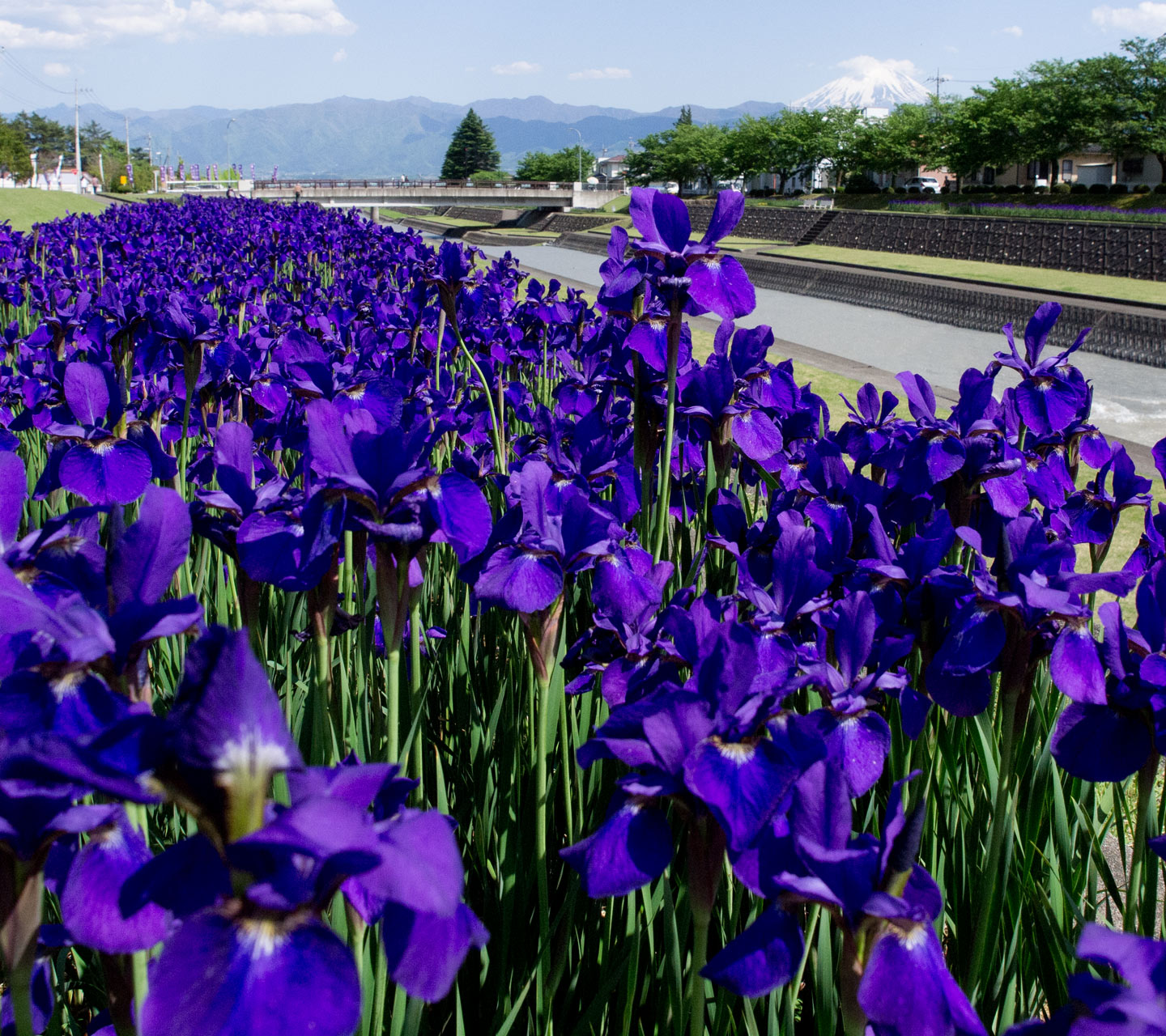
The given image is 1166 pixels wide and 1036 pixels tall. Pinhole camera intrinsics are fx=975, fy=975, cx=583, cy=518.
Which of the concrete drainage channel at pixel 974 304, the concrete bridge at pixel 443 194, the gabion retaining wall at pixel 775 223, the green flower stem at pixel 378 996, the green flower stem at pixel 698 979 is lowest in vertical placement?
the green flower stem at pixel 378 996

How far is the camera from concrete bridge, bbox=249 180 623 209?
69125 mm

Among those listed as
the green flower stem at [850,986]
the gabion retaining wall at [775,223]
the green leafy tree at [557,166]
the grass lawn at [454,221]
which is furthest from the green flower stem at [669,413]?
the green leafy tree at [557,166]

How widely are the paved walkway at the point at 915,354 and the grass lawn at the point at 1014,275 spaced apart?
2.75m

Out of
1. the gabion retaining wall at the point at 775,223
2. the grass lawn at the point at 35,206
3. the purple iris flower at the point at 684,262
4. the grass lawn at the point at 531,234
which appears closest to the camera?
the purple iris flower at the point at 684,262

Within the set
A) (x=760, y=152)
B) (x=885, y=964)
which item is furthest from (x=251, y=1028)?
(x=760, y=152)

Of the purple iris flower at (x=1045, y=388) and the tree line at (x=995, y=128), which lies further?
the tree line at (x=995, y=128)

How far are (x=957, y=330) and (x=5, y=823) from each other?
56.1 ft

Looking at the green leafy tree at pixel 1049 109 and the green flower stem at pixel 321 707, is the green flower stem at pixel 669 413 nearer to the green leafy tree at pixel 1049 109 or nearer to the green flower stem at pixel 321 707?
the green flower stem at pixel 321 707

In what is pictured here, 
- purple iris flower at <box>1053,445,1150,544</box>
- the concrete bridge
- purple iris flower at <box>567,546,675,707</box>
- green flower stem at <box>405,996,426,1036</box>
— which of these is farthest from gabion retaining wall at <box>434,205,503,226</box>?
green flower stem at <box>405,996,426,1036</box>

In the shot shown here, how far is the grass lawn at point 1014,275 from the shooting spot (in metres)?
18.3

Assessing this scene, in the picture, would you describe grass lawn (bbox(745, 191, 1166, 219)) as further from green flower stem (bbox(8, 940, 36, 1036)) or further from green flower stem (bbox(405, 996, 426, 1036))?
green flower stem (bbox(8, 940, 36, 1036))

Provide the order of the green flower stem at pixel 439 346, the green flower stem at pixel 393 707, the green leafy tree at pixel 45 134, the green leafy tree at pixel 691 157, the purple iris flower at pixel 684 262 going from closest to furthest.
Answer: the green flower stem at pixel 393 707 < the purple iris flower at pixel 684 262 < the green flower stem at pixel 439 346 < the green leafy tree at pixel 691 157 < the green leafy tree at pixel 45 134

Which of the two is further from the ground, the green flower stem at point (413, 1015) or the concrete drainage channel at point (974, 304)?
the concrete drainage channel at point (974, 304)

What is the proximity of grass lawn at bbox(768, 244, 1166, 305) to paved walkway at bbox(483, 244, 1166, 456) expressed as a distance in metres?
2.75
